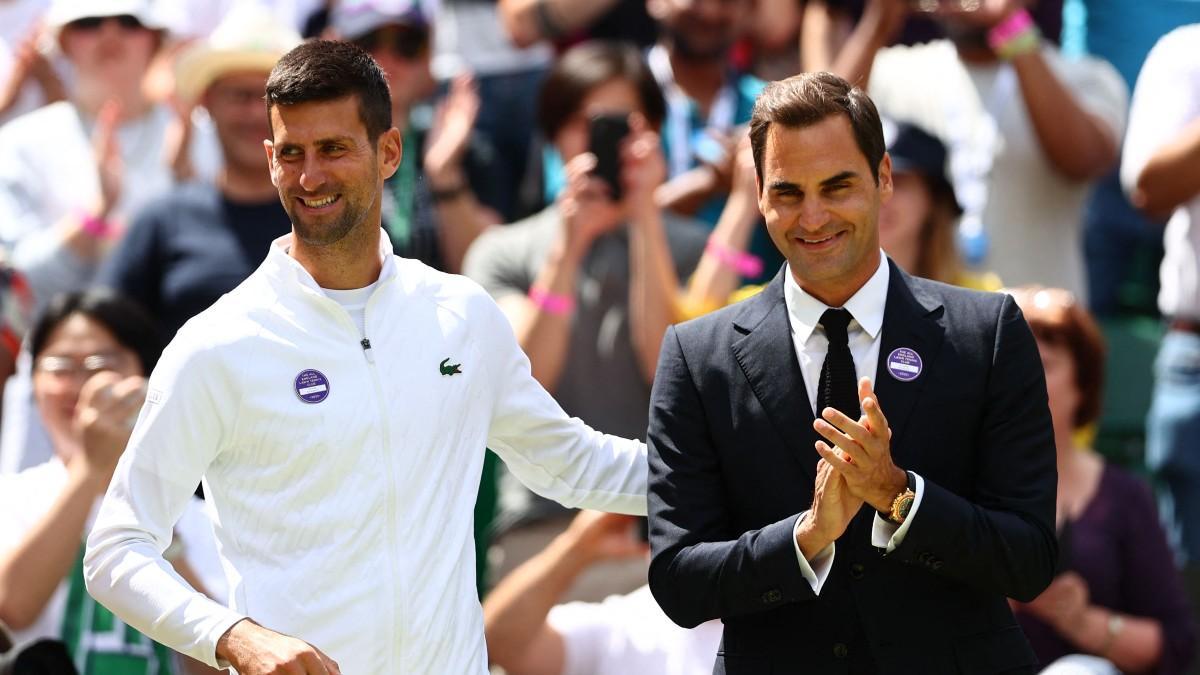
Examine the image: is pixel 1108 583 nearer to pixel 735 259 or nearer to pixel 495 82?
pixel 735 259

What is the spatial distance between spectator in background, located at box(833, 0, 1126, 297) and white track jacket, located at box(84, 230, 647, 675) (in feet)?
11.0

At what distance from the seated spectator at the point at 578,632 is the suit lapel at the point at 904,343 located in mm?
1531

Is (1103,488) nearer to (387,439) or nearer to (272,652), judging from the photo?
(387,439)

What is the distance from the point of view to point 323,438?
3791 mm

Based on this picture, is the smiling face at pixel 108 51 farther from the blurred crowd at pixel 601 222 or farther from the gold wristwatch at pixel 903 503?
the gold wristwatch at pixel 903 503

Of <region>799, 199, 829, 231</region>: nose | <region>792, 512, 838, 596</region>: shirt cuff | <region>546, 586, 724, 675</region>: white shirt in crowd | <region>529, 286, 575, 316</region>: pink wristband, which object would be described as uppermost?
<region>799, 199, 829, 231</region>: nose

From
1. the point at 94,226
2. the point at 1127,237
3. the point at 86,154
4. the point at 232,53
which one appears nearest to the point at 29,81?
the point at 86,154

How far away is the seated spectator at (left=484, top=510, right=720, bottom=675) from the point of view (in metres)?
5.25

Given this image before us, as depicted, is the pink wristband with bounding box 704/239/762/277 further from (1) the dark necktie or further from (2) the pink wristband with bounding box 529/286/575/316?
(1) the dark necktie

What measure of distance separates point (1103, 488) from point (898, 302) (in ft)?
7.69

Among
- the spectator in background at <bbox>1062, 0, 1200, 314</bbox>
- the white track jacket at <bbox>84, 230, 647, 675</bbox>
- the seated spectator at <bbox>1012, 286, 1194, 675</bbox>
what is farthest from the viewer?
the spectator in background at <bbox>1062, 0, 1200, 314</bbox>

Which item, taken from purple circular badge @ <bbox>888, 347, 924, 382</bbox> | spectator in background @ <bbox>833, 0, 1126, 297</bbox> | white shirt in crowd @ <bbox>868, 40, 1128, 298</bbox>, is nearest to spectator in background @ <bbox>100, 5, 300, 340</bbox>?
spectator in background @ <bbox>833, 0, 1126, 297</bbox>

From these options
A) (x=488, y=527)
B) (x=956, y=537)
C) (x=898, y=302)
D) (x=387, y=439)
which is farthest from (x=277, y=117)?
(x=488, y=527)

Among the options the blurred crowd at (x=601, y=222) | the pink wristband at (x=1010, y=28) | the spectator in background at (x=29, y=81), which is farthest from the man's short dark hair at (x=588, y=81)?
the spectator in background at (x=29, y=81)
